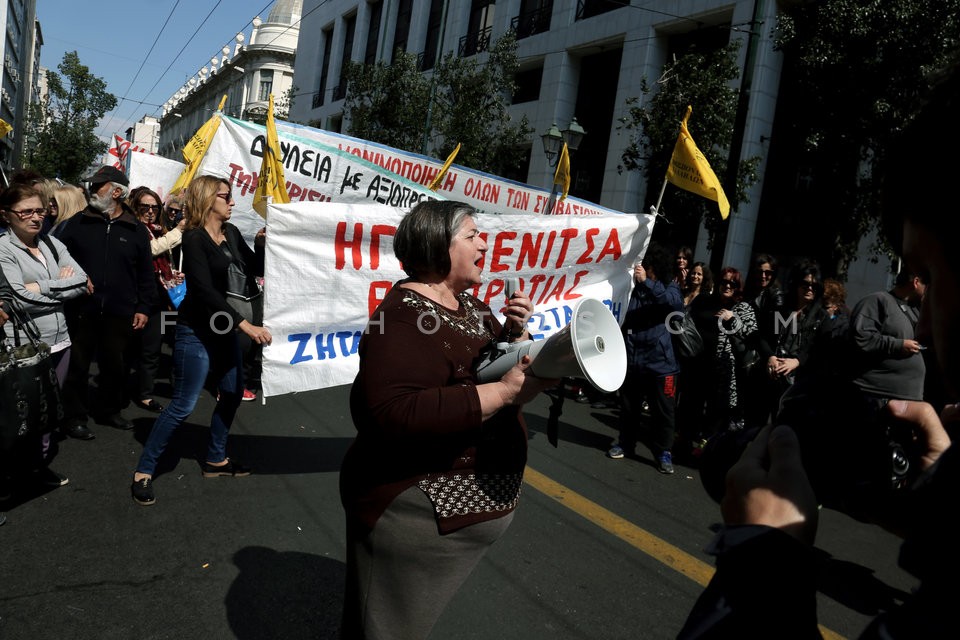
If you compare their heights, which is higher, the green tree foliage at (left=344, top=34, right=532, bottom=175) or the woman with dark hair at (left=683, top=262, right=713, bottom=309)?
the green tree foliage at (left=344, top=34, right=532, bottom=175)

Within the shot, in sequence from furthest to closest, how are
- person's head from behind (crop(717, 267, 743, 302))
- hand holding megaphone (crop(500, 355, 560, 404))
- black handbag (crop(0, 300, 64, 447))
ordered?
person's head from behind (crop(717, 267, 743, 302)) → black handbag (crop(0, 300, 64, 447)) → hand holding megaphone (crop(500, 355, 560, 404))

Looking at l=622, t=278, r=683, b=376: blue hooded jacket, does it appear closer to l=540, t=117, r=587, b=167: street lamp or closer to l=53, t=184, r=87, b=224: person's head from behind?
l=53, t=184, r=87, b=224: person's head from behind

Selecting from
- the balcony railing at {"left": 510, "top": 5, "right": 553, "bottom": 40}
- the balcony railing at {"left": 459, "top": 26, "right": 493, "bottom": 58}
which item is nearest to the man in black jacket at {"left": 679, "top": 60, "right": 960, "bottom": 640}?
the balcony railing at {"left": 510, "top": 5, "right": 553, "bottom": 40}

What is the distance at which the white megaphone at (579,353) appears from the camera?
66.4 inches

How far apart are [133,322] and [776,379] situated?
525cm

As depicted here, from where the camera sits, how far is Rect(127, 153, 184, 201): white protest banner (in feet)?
31.5

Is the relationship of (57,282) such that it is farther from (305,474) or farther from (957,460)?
(957,460)

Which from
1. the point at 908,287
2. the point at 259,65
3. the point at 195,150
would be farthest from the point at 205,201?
the point at 259,65

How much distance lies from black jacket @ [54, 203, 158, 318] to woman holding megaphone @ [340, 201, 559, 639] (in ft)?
13.2

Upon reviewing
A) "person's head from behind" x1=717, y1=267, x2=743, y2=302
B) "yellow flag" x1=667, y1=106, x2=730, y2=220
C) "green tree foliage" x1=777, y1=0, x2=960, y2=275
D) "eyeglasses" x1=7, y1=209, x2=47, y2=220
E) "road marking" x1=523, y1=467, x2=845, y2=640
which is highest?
"green tree foliage" x1=777, y1=0, x2=960, y2=275

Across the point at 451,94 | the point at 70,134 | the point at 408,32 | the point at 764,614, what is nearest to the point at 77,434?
the point at 764,614

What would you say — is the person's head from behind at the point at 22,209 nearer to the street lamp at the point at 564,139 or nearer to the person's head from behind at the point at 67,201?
the person's head from behind at the point at 67,201

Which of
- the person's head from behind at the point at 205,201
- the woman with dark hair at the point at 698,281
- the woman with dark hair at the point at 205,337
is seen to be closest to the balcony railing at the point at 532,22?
the woman with dark hair at the point at 698,281

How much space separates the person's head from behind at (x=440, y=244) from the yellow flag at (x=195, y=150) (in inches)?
196
